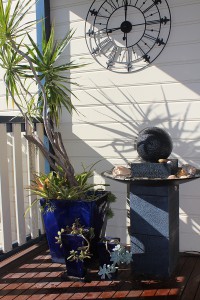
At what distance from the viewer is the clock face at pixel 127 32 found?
10.1 ft

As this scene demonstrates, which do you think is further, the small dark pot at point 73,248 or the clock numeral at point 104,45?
the clock numeral at point 104,45

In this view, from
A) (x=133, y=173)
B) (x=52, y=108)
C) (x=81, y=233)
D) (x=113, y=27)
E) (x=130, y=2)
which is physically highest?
(x=130, y=2)

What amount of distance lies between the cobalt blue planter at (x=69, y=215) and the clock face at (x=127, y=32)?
4.16 ft

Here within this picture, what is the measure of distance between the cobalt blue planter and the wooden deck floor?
0.59ft

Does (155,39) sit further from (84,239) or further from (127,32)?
(84,239)

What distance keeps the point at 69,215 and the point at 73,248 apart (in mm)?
299

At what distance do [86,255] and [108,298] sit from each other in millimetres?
345

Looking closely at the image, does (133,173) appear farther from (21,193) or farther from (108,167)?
(21,193)

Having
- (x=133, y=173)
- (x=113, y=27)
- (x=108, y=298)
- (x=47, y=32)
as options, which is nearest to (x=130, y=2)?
(x=113, y=27)

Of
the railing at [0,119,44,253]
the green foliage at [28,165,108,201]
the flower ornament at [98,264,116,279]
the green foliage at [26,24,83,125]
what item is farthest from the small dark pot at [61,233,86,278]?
the green foliage at [26,24,83,125]

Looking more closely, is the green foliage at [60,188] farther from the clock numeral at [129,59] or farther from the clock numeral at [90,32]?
the clock numeral at [90,32]

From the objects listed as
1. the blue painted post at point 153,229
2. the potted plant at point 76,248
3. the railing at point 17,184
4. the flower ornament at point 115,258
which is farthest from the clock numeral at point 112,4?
the flower ornament at point 115,258

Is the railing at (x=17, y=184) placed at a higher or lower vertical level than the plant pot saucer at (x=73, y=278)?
higher

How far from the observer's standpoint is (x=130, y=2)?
10.4ft
